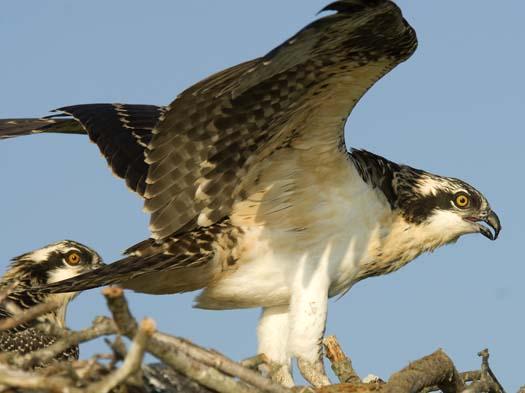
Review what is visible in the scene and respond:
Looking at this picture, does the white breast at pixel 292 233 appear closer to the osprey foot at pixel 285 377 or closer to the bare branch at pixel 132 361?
the osprey foot at pixel 285 377

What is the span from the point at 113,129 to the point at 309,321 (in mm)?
2321

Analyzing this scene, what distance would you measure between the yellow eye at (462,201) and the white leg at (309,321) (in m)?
1.46

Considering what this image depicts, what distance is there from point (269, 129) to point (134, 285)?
4.94 feet

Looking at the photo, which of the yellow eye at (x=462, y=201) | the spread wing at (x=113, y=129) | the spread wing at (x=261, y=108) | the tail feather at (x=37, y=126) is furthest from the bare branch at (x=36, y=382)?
the yellow eye at (x=462, y=201)

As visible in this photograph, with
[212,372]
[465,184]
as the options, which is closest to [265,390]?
[212,372]

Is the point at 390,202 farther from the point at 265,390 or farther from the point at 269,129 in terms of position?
the point at 265,390

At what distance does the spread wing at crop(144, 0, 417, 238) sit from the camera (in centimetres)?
684

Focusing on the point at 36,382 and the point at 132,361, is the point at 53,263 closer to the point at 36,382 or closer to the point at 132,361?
the point at 36,382

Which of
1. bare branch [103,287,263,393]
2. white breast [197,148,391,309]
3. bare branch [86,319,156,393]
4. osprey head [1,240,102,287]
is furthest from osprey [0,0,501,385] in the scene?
bare branch [86,319,156,393]

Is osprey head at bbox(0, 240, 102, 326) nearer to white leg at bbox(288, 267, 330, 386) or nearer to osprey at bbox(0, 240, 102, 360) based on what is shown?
osprey at bbox(0, 240, 102, 360)

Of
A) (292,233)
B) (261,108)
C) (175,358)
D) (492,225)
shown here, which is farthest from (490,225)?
(175,358)

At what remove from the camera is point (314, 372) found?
27.1ft

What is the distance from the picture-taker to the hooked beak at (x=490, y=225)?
945cm

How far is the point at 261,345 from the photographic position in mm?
8789
